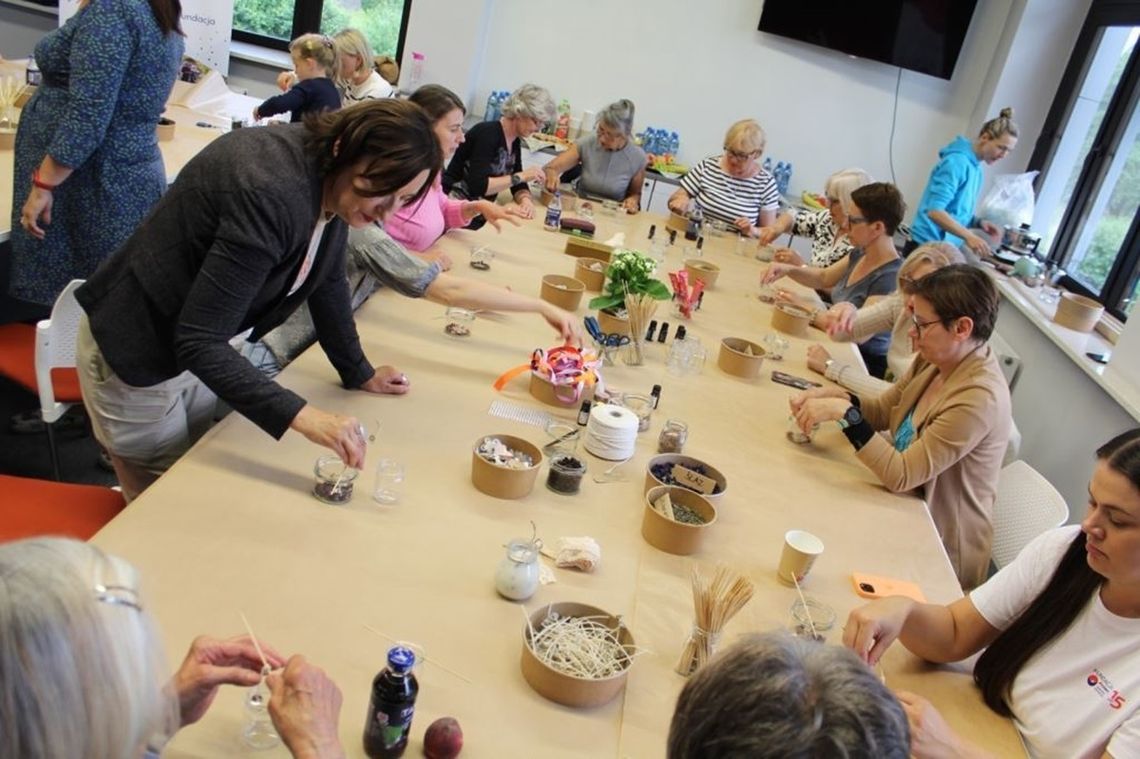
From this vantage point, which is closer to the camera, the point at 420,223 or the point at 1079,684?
the point at 1079,684

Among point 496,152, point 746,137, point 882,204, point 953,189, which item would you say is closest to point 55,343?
point 496,152

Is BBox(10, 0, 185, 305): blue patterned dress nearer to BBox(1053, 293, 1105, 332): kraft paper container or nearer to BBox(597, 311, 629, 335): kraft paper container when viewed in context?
BBox(597, 311, 629, 335): kraft paper container

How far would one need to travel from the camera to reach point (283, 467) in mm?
1899

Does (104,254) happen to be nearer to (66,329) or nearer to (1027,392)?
(66,329)

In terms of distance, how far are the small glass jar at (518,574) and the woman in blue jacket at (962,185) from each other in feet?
15.6

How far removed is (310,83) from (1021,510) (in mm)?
3942

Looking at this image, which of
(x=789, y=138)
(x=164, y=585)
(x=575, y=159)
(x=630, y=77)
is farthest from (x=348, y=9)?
(x=164, y=585)

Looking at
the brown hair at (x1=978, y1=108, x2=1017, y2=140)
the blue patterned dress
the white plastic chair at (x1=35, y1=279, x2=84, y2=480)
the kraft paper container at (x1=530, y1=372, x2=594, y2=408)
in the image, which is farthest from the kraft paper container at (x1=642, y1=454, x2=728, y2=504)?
the brown hair at (x1=978, y1=108, x2=1017, y2=140)

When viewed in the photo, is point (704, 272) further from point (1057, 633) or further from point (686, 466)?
point (1057, 633)

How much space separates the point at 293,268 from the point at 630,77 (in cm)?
554

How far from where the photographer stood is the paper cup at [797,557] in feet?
6.29

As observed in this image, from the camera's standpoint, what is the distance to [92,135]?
285 cm

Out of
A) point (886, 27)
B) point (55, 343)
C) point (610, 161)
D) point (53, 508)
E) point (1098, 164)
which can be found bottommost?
point (53, 508)

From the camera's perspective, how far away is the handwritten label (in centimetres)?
216
